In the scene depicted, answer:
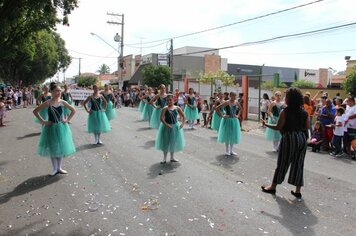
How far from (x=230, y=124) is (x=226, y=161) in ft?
4.32

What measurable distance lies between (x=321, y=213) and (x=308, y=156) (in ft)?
19.0

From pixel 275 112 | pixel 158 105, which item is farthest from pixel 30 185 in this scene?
pixel 158 105

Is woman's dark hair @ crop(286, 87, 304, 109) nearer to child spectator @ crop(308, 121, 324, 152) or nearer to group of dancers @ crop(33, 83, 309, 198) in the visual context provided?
group of dancers @ crop(33, 83, 309, 198)

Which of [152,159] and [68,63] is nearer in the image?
[152,159]

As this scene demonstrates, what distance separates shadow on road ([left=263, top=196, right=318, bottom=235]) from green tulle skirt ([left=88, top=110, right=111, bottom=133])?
736 cm

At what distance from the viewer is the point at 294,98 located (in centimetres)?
697

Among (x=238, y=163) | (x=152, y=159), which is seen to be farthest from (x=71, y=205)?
(x=238, y=163)

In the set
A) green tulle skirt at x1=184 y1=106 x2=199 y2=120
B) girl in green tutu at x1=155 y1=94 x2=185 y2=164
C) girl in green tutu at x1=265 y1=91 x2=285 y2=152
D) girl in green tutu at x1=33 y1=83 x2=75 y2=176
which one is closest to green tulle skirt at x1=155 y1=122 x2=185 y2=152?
girl in green tutu at x1=155 y1=94 x2=185 y2=164

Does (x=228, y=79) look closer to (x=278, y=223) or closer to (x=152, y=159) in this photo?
(x=152, y=159)

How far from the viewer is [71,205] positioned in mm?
6637

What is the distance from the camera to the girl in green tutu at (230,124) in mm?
11320

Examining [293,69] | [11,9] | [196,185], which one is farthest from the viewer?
[293,69]

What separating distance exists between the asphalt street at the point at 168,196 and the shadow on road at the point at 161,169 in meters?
0.02

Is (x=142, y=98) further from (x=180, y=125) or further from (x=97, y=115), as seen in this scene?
(x=180, y=125)
